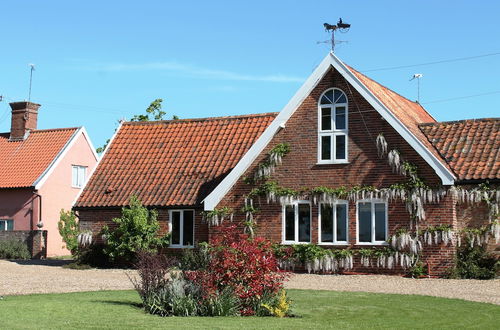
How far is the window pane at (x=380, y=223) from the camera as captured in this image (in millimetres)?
26797

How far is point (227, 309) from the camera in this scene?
53.9 ft

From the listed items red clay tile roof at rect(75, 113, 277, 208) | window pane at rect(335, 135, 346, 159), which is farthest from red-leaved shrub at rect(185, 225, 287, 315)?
red clay tile roof at rect(75, 113, 277, 208)

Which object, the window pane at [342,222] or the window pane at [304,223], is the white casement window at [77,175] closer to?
the window pane at [304,223]

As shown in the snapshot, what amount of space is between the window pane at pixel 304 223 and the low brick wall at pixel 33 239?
17.6m

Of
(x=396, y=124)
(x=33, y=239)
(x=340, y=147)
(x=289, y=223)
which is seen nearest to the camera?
(x=396, y=124)

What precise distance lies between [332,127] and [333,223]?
363 centimetres

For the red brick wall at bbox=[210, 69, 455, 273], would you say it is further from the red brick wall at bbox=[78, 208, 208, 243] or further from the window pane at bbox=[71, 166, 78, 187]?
the window pane at bbox=[71, 166, 78, 187]

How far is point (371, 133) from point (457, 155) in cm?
318

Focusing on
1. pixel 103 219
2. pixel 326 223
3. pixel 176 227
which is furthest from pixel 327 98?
pixel 103 219

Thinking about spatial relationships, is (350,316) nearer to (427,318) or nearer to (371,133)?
(427,318)

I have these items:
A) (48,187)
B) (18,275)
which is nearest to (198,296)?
(18,275)

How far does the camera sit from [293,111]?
28594mm

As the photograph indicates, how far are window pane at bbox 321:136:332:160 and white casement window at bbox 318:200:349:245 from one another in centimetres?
182

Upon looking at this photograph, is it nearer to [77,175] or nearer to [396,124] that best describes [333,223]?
[396,124]
